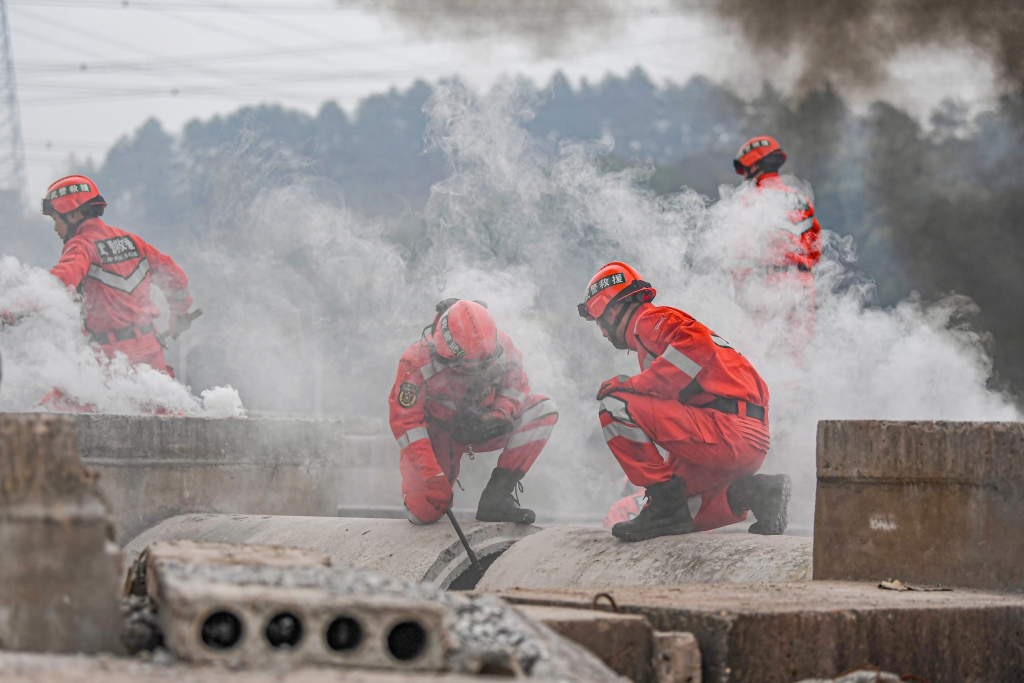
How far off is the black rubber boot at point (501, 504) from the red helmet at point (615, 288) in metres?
1.17

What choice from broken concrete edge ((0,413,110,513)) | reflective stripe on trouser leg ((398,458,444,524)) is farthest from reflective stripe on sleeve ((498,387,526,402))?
broken concrete edge ((0,413,110,513))

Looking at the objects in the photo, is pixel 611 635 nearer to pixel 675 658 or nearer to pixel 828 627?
pixel 675 658

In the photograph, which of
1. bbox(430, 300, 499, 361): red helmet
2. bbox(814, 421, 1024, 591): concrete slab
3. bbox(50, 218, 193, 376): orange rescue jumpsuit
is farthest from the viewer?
bbox(50, 218, 193, 376): orange rescue jumpsuit

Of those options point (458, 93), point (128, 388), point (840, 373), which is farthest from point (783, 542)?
point (128, 388)

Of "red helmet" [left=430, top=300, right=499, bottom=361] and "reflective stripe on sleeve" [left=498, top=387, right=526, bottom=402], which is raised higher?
"red helmet" [left=430, top=300, right=499, bottom=361]

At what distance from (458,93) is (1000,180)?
13.1 meters

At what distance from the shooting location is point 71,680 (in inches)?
88.6

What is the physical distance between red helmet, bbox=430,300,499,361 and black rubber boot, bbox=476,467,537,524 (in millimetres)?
700

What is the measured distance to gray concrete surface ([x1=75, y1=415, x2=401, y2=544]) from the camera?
7.57 metres

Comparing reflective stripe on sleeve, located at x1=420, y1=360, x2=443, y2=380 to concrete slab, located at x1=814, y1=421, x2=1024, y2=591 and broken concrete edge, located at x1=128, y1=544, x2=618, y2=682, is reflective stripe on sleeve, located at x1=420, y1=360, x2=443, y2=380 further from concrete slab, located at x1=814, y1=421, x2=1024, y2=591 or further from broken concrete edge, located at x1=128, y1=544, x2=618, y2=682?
broken concrete edge, located at x1=128, y1=544, x2=618, y2=682

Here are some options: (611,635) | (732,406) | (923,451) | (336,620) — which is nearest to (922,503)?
(923,451)

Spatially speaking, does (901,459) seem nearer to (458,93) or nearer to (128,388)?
(458,93)

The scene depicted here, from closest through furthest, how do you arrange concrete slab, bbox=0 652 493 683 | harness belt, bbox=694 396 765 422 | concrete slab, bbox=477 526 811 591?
concrete slab, bbox=0 652 493 683 → concrete slab, bbox=477 526 811 591 → harness belt, bbox=694 396 765 422

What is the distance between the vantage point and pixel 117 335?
8.85 m
